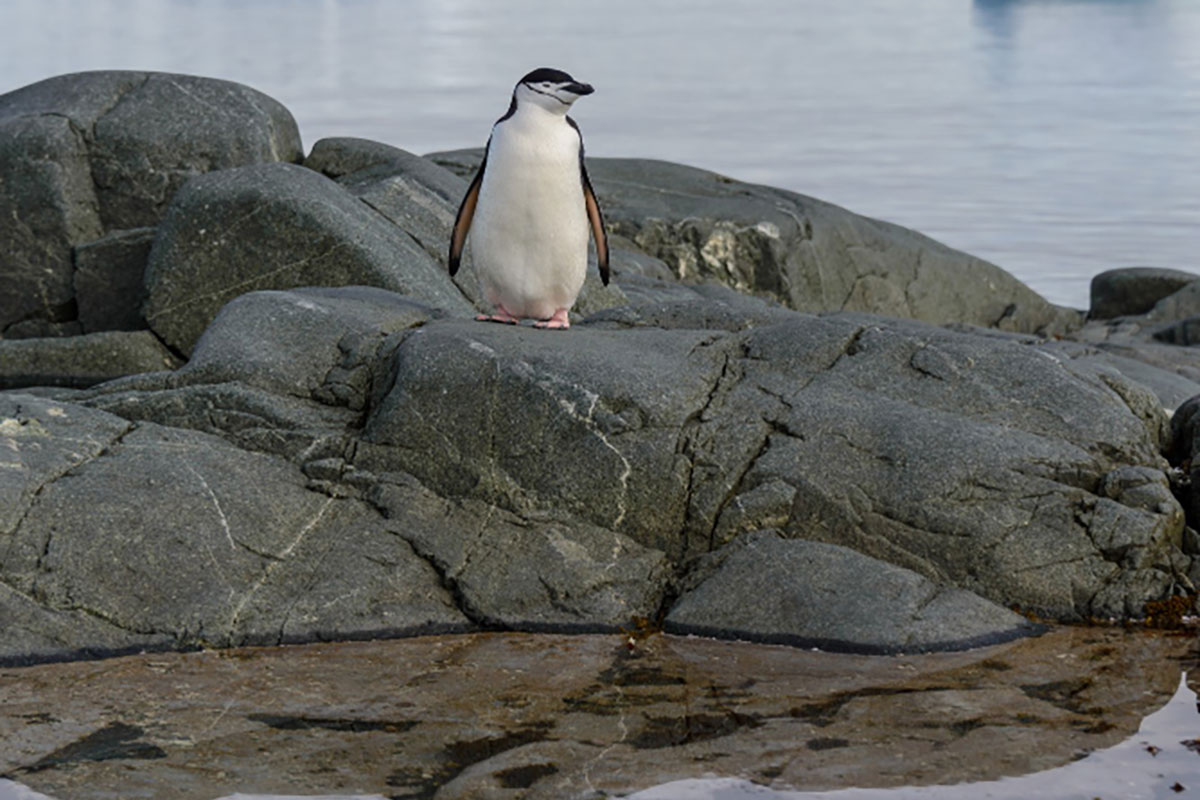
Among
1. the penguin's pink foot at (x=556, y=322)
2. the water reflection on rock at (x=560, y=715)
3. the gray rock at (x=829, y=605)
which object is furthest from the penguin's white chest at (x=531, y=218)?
the water reflection on rock at (x=560, y=715)

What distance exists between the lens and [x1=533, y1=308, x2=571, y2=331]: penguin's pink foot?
7.51 metres

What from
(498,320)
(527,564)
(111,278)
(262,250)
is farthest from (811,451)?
(111,278)

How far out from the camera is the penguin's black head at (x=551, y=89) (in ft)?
23.6

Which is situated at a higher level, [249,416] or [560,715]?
[249,416]

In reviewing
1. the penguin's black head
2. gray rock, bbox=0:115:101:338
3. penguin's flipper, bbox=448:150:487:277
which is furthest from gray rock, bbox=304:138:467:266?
the penguin's black head

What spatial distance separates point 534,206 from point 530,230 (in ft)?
0.44

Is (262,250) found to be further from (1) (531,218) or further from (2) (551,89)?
(2) (551,89)

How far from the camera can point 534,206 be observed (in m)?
7.47

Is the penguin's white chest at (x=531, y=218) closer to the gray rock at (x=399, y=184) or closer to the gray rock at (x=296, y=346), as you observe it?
the gray rock at (x=296, y=346)

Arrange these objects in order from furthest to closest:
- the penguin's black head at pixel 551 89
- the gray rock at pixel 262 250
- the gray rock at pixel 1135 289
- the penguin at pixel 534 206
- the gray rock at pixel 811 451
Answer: the gray rock at pixel 1135 289, the gray rock at pixel 262 250, the penguin at pixel 534 206, the penguin's black head at pixel 551 89, the gray rock at pixel 811 451

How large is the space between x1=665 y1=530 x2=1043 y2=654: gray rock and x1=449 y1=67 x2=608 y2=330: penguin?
178cm

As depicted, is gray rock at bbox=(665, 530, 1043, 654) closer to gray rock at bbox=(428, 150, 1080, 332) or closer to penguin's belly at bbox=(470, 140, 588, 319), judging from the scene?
penguin's belly at bbox=(470, 140, 588, 319)

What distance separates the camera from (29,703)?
17.4 ft

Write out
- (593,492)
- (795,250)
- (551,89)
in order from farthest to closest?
(795,250)
(551,89)
(593,492)
